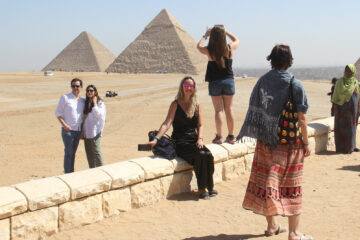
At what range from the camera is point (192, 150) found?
14.6 feet

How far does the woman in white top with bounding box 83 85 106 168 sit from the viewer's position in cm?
540

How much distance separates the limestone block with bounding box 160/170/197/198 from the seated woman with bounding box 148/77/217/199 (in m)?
0.18

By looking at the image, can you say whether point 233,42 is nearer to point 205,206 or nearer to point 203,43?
point 203,43

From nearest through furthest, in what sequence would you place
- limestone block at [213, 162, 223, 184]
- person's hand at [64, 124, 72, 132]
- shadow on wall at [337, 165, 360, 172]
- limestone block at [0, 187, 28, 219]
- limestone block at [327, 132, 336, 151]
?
limestone block at [0, 187, 28, 219]
limestone block at [213, 162, 223, 184]
person's hand at [64, 124, 72, 132]
shadow on wall at [337, 165, 360, 172]
limestone block at [327, 132, 336, 151]

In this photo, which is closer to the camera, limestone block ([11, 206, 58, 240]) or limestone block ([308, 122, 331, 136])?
limestone block ([11, 206, 58, 240])

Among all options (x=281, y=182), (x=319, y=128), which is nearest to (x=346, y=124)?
(x=319, y=128)

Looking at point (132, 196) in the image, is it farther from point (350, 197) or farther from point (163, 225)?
point (350, 197)

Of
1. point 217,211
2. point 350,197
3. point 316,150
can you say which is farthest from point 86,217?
point 316,150

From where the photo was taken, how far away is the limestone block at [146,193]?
13.4ft

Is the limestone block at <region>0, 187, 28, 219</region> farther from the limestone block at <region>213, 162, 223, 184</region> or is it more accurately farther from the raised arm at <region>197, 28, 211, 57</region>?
the raised arm at <region>197, 28, 211, 57</region>

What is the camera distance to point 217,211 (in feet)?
13.6

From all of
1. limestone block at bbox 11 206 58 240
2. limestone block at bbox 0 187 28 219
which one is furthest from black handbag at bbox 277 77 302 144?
limestone block at bbox 0 187 28 219

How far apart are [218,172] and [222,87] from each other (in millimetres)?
993

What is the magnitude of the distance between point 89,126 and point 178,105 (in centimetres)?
144
